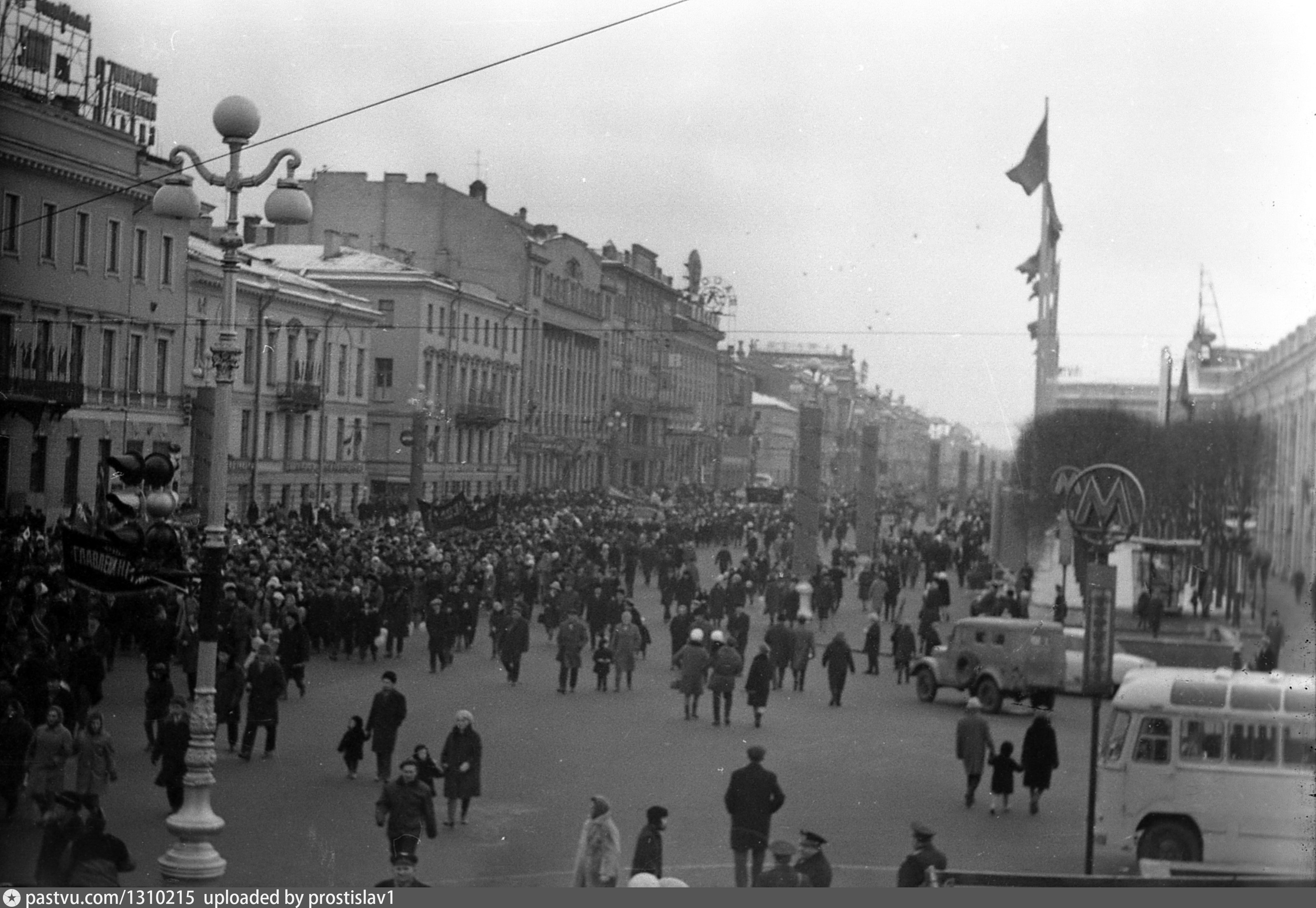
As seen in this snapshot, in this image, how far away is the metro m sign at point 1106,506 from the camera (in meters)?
15.6

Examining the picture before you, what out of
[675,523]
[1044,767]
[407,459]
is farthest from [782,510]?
[1044,767]

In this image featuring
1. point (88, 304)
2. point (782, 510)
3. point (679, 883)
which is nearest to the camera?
point (679, 883)

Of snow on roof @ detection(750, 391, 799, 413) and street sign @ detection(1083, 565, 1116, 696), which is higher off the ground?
snow on roof @ detection(750, 391, 799, 413)

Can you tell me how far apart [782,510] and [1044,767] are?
30.1m

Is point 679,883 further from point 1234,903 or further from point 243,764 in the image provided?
point 243,764

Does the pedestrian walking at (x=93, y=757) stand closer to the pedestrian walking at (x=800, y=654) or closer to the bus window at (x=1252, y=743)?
the bus window at (x=1252, y=743)

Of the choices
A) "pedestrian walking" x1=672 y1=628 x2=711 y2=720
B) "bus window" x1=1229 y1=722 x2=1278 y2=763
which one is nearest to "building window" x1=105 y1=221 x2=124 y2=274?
"pedestrian walking" x1=672 y1=628 x2=711 y2=720

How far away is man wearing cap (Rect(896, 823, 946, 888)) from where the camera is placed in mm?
8836

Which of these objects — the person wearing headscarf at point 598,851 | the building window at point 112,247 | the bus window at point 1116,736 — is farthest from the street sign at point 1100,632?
the building window at point 112,247

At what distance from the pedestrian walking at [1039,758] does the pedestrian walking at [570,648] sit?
681cm

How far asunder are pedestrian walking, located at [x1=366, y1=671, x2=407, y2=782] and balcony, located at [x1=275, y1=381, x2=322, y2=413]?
45.2ft

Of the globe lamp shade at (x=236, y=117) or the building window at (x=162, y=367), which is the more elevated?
the globe lamp shade at (x=236, y=117)

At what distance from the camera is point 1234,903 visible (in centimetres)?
852

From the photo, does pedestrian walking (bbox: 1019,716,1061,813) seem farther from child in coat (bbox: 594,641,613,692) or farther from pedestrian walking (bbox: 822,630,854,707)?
child in coat (bbox: 594,641,613,692)
